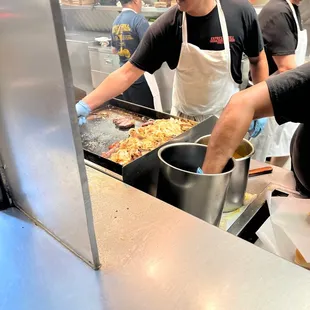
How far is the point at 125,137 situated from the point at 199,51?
0.55m

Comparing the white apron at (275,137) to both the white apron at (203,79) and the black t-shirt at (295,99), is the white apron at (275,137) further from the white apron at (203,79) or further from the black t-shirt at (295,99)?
the black t-shirt at (295,99)

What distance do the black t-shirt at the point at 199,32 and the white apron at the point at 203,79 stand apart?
0.09ft

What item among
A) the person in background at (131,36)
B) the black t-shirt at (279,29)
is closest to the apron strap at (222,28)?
the black t-shirt at (279,29)

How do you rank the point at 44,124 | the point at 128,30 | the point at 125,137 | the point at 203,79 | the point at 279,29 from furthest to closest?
the point at 128,30 < the point at 279,29 < the point at 203,79 < the point at 125,137 < the point at 44,124

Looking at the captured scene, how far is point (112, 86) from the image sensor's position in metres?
1.47

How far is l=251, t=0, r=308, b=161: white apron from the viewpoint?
2.12m

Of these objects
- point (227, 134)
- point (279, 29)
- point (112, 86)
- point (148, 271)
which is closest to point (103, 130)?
point (112, 86)

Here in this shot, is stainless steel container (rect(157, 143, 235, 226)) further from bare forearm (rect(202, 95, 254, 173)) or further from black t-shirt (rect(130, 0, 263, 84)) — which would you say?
black t-shirt (rect(130, 0, 263, 84))

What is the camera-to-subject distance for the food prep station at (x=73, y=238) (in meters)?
0.42

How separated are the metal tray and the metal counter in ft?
0.68

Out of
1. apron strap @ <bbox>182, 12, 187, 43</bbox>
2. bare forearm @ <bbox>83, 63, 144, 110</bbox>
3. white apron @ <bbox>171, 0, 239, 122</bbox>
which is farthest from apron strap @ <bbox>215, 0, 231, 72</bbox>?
bare forearm @ <bbox>83, 63, 144, 110</bbox>

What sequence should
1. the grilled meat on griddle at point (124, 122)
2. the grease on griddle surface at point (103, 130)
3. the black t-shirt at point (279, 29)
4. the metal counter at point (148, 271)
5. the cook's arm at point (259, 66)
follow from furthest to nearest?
the black t-shirt at point (279, 29)
the cook's arm at point (259, 66)
the grilled meat on griddle at point (124, 122)
the grease on griddle surface at point (103, 130)
the metal counter at point (148, 271)

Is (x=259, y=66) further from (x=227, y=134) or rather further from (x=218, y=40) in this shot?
(x=227, y=134)

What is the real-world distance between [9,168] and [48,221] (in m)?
0.14
